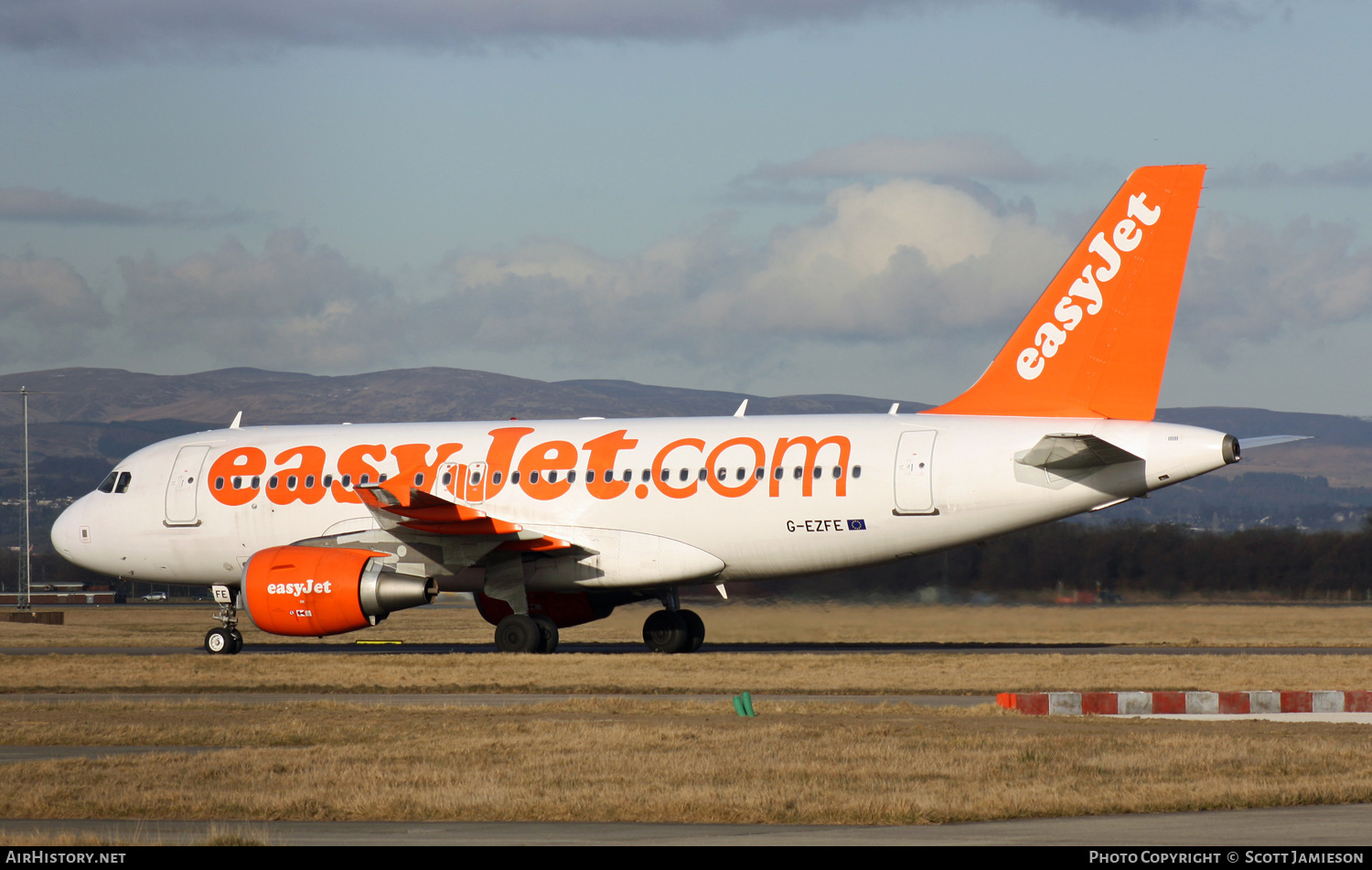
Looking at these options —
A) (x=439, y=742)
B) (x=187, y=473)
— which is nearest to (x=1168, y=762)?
(x=439, y=742)

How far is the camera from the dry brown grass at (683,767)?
11695 millimetres

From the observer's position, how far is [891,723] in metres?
17.0

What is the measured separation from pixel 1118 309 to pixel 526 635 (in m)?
11.6

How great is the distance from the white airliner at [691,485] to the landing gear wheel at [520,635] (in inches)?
1.3

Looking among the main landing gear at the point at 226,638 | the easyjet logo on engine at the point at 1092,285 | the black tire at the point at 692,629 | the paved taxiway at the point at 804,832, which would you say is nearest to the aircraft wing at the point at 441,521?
the black tire at the point at 692,629

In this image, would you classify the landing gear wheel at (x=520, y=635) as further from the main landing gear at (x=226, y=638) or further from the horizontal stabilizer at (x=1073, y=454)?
the horizontal stabilizer at (x=1073, y=454)

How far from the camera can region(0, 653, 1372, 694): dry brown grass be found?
22.0 m

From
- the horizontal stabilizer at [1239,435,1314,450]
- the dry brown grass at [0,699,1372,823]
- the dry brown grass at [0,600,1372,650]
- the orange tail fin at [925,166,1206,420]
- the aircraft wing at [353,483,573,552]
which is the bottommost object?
the dry brown grass at [0,699,1372,823]

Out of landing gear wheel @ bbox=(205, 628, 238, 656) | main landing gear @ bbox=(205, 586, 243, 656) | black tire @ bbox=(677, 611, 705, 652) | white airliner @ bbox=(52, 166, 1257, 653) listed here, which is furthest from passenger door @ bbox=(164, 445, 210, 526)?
black tire @ bbox=(677, 611, 705, 652)

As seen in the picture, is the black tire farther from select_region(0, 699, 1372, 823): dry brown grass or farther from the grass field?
select_region(0, 699, 1372, 823): dry brown grass

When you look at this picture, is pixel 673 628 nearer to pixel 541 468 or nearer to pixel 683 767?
pixel 541 468

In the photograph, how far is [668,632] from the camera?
2981cm

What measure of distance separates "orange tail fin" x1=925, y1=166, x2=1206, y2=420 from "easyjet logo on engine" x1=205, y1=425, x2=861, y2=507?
3.72 meters
